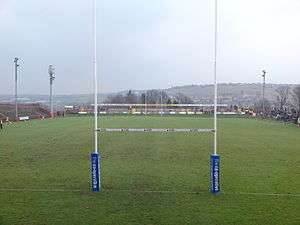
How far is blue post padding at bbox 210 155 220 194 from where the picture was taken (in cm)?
968

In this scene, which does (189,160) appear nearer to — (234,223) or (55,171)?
(55,171)

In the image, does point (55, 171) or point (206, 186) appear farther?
point (55, 171)

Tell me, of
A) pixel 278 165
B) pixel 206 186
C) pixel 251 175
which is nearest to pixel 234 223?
pixel 206 186

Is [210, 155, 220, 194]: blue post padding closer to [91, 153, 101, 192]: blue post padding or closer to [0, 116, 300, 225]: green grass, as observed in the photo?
[0, 116, 300, 225]: green grass

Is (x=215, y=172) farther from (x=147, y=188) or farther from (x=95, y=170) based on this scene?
(x=95, y=170)

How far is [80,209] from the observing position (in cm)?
854

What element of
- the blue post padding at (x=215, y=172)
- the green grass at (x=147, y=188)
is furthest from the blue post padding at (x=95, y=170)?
the blue post padding at (x=215, y=172)

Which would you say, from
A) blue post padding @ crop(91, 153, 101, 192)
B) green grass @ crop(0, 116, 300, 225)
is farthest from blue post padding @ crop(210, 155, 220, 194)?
blue post padding @ crop(91, 153, 101, 192)

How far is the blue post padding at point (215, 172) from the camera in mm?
9680

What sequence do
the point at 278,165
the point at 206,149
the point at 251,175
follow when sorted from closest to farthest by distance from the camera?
1. the point at 251,175
2. the point at 278,165
3. the point at 206,149

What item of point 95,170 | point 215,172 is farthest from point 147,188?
point 215,172

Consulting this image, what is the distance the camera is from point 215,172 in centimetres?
969

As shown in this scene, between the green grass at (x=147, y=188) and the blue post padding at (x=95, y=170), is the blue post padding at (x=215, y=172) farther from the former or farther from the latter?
the blue post padding at (x=95, y=170)

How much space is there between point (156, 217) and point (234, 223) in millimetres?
1195
